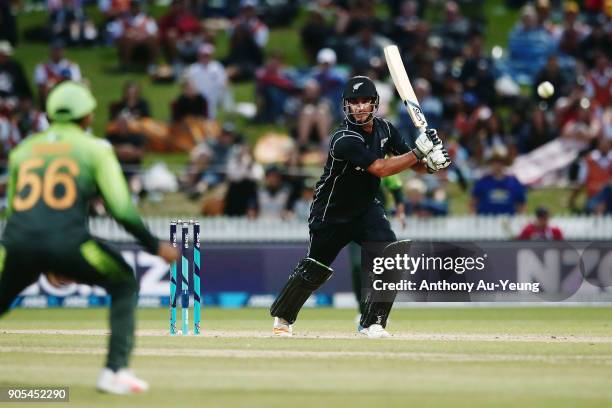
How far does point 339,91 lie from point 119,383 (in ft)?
53.4

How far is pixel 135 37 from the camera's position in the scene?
26.9 meters

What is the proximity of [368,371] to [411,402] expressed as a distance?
1.39m

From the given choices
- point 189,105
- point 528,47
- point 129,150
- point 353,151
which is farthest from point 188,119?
point 353,151

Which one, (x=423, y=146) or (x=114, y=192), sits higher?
(x=423, y=146)

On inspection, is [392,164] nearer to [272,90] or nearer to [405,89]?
[405,89]

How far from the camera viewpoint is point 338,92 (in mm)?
24344

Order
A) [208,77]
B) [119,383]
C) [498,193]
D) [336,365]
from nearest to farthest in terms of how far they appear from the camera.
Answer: [119,383]
[336,365]
[498,193]
[208,77]

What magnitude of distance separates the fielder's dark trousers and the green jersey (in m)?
0.06

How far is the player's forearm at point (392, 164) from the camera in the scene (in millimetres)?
11359

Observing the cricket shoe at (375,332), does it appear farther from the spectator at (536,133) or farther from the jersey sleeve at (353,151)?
the spectator at (536,133)

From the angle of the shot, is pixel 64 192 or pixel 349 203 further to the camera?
pixel 349 203

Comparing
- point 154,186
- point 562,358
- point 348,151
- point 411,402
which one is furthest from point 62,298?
point 411,402

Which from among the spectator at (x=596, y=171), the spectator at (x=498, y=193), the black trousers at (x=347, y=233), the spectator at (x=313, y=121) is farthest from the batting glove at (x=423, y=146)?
the spectator at (x=313, y=121)

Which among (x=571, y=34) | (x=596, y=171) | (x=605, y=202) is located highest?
(x=571, y=34)
